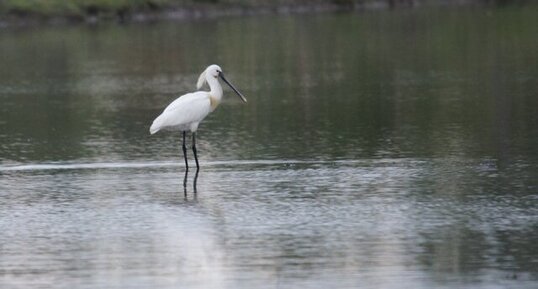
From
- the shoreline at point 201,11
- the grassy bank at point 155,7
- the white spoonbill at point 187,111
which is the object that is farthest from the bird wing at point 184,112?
the grassy bank at point 155,7

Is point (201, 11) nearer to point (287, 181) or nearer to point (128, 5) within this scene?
point (128, 5)

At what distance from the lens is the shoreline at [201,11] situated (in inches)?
3100

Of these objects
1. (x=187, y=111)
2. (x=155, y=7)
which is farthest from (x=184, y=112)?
(x=155, y=7)

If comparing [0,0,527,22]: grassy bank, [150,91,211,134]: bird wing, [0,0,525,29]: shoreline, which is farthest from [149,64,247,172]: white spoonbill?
[0,0,527,22]: grassy bank

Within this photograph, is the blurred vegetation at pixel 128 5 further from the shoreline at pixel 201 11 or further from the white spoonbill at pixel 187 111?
the white spoonbill at pixel 187 111

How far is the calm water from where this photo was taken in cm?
1317

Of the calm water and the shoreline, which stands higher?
the shoreline

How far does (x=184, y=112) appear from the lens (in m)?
19.7

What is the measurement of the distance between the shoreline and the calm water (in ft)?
122

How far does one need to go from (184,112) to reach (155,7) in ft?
210

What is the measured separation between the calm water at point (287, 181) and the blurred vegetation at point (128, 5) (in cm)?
3737

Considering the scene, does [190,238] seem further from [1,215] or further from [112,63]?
[112,63]

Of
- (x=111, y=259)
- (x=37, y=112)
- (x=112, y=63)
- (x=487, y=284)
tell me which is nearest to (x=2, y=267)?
(x=111, y=259)

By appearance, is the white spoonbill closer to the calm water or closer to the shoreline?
the calm water
